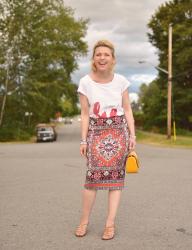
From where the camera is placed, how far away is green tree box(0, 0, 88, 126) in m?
36.0

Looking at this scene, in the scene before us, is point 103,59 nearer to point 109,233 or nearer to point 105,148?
point 105,148

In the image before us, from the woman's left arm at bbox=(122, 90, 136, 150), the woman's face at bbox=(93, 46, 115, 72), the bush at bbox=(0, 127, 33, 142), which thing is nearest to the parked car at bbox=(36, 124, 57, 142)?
the bush at bbox=(0, 127, 33, 142)

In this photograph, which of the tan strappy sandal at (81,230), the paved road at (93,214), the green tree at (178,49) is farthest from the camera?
the green tree at (178,49)

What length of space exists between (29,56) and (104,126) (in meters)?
→ 34.2

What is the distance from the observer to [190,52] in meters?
35.2

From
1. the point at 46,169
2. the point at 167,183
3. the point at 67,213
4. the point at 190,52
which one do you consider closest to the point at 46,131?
the point at 190,52

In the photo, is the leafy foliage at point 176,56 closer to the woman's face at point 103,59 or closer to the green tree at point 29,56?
the green tree at point 29,56

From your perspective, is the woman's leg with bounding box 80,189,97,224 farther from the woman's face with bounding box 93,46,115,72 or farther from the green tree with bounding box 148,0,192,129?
the green tree with bounding box 148,0,192,129

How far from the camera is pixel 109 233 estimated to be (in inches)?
181

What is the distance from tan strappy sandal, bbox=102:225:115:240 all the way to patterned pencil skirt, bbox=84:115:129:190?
44cm

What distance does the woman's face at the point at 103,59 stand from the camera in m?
4.63

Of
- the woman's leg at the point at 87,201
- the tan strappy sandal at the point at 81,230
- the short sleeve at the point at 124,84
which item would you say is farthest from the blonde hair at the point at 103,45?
the tan strappy sandal at the point at 81,230

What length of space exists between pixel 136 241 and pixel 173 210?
1615mm

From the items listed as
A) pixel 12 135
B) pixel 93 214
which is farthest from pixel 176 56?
pixel 93 214
